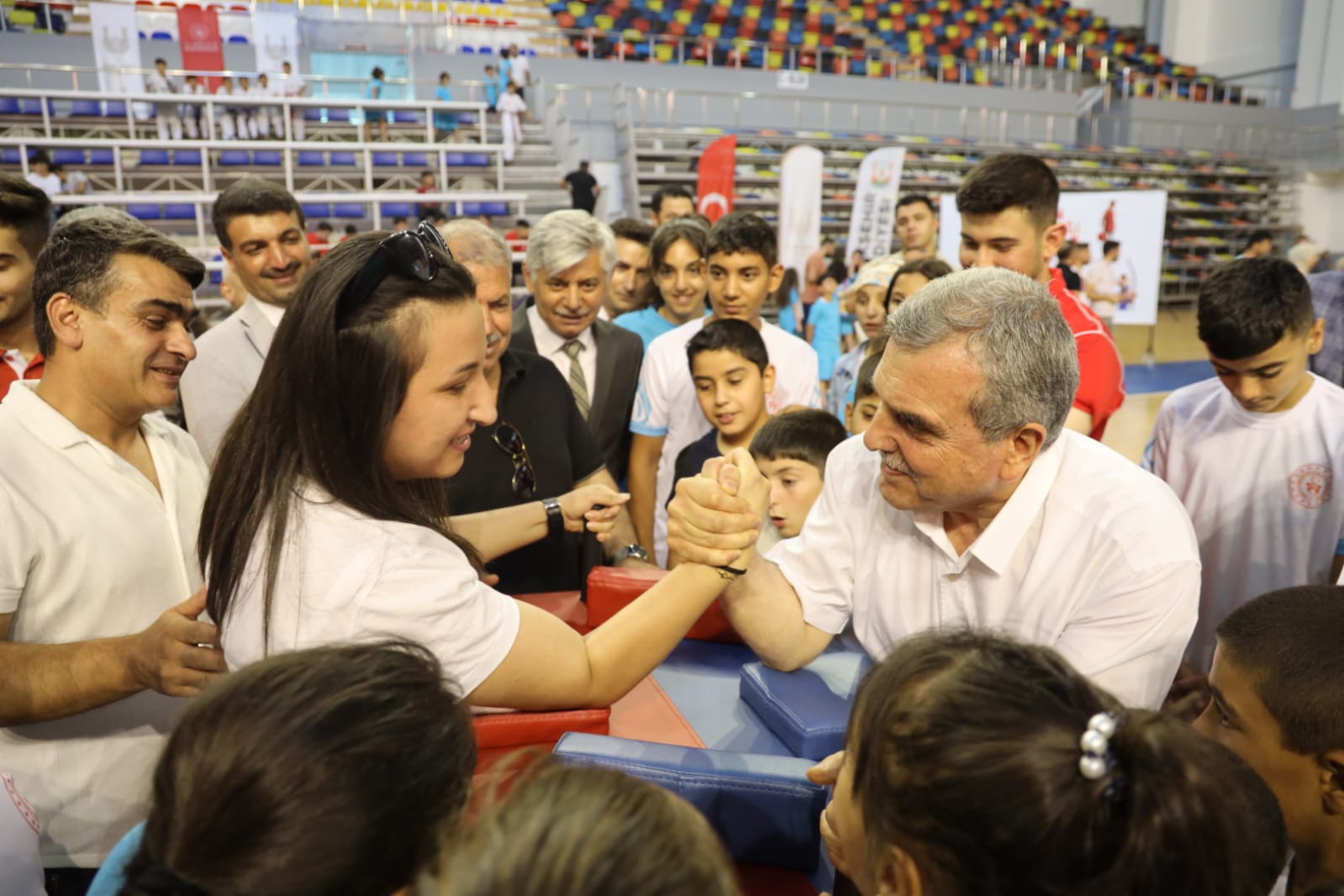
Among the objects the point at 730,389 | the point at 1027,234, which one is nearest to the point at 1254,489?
the point at 1027,234

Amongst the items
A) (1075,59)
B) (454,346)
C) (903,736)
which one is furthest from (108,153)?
(1075,59)

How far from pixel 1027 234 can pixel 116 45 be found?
42.7 ft

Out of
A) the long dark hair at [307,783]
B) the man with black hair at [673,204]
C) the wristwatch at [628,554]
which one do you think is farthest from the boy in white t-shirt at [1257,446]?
the man with black hair at [673,204]

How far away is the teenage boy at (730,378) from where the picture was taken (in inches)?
107

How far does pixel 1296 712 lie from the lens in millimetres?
1134

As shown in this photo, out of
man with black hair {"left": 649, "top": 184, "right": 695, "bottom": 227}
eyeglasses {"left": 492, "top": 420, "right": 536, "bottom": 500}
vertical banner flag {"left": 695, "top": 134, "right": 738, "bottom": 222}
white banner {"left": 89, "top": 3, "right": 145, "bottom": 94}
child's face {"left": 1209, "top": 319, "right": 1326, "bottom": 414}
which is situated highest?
Answer: white banner {"left": 89, "top": 3, "right": 145, "bottom": 94}

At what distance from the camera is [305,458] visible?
1.13 meters

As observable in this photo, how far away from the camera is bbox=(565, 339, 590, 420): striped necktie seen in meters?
3.07

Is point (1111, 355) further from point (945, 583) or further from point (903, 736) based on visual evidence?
point (903, 736)

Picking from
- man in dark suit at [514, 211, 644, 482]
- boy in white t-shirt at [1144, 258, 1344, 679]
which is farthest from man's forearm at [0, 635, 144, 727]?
boy in white t-shirt at [1144, 258, 1344, 679]

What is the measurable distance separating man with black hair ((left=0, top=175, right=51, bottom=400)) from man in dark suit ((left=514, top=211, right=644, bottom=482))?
1353 mm

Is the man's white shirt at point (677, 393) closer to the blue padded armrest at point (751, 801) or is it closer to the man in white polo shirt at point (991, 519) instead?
the man in white polo shirt at point (991, 519)

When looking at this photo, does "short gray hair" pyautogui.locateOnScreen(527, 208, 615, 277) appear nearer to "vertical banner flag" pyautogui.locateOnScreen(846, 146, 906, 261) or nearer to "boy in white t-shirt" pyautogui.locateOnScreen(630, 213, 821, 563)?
"boy in white t-shirt" pyautogui.locateOnScreen(630, 213, 821, 563)

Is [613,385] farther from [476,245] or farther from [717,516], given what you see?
[717,516]
